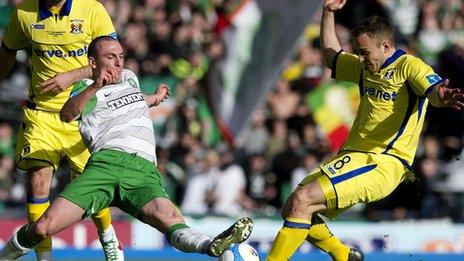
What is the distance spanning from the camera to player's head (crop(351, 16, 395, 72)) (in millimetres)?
9367

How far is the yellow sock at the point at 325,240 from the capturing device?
388 inches

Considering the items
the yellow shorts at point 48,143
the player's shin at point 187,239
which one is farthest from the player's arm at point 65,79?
the player's shin at point 187,239

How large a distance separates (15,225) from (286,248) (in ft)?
21.1

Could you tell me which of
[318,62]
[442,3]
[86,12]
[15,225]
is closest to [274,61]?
[318,62]

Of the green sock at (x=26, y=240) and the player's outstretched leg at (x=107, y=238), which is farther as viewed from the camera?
the player's outstretched leg at (x=107, y=238)

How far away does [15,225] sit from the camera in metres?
14.9

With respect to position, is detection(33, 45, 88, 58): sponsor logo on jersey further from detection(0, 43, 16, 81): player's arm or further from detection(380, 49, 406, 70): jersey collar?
detection(380, 49, 406, 70): jersey collar

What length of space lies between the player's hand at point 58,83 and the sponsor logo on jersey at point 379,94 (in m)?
2.40

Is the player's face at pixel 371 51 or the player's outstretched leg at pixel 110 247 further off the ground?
the player's face at pixel 371 51

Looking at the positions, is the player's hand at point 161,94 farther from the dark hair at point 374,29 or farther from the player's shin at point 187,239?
the dark hair at point 374,29

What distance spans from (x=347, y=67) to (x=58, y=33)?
8.14 ft

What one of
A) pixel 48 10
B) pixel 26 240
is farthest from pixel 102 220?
pixel 48 10

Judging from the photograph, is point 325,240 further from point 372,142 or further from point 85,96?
point 85,96

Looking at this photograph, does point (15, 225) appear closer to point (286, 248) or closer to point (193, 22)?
point (193, 22)
